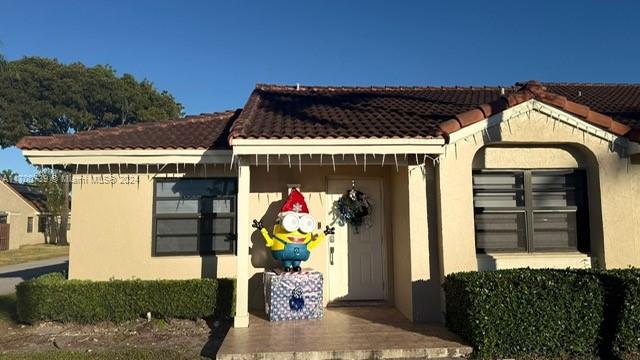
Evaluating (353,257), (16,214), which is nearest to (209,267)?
(353,257)

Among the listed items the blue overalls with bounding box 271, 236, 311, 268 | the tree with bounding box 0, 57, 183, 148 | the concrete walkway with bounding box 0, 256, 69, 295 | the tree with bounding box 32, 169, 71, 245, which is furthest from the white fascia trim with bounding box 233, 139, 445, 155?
the tree with bounding box 0, 57, 183, 148

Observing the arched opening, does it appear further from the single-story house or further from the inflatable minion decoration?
the single-story house

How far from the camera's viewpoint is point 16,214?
30125 mm

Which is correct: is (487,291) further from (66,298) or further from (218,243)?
(66,298)

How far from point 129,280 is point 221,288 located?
1529mm

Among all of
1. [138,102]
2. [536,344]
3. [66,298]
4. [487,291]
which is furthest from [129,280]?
[138,102]

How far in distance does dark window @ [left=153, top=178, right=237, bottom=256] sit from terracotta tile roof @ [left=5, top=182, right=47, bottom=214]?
30.0 m

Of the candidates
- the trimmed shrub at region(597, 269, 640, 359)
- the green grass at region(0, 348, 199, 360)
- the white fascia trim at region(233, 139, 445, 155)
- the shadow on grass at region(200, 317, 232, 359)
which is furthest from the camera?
the white fascia trim at region(233, 139, 445, 155)

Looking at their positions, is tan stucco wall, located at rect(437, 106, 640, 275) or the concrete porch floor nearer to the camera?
the concrete porch floor

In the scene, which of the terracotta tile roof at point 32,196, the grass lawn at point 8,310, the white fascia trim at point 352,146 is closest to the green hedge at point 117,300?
the grass lawn at point 8,310

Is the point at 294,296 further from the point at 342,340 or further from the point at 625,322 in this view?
the point at 625,322

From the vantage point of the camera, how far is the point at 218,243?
7.98 m

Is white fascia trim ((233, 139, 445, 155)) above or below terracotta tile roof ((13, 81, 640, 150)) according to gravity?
below

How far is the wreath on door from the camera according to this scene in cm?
822
